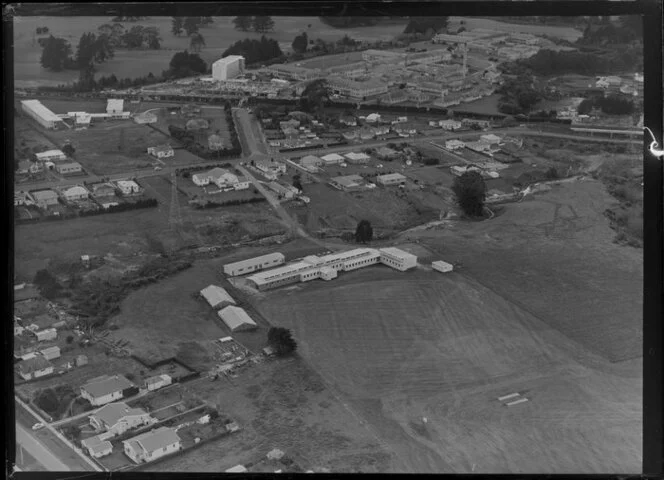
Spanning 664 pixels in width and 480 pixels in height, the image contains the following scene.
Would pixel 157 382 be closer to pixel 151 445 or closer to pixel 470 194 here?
pixel 151 445

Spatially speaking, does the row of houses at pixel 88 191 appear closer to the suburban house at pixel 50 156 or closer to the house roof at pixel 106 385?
the suburban house at pixel 50 156

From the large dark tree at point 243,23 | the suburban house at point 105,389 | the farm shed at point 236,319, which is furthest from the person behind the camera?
the large dark tree at point 243,23

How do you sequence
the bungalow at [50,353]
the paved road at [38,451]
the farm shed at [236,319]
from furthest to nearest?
the farm shed at [236,319]
the bungalow at [50,353]
the paved road at [38,451]

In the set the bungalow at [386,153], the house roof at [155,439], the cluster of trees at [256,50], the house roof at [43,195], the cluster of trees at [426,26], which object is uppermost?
the cluster of trees at [426,26]

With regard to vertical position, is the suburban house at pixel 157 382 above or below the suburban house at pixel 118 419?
above

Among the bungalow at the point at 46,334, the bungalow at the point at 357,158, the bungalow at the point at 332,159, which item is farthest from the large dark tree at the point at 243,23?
the bungalow at the point at 46,334

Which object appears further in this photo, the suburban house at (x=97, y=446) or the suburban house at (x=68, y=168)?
the suburban house at (x=68, y=168)

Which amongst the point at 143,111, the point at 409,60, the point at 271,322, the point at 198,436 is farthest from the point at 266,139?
the point at 198,436

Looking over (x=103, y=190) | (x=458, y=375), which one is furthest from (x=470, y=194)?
(x=103, y=190)
